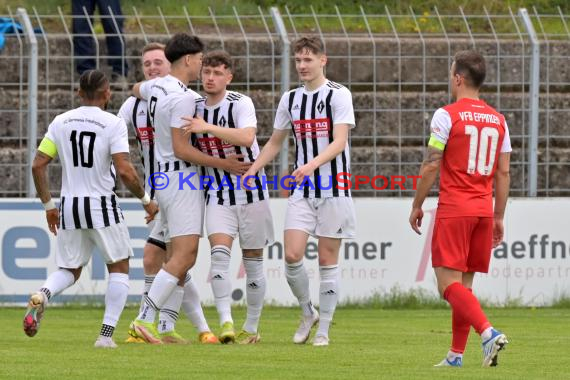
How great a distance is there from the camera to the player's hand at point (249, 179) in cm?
1013

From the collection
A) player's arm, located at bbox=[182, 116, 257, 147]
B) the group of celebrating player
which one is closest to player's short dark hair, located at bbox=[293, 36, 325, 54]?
the group of celebrating player

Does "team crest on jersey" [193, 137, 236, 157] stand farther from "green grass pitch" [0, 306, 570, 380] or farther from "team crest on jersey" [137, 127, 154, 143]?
"green grass pitch" [0, 306, 570, 380]

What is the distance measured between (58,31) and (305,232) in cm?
866

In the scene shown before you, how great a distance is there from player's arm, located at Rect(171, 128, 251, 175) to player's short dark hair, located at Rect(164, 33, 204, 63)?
56cm

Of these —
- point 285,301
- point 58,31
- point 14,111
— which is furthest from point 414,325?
point 58,31

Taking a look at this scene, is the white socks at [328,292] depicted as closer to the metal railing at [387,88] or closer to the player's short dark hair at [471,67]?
the player's short dark hair at [471,67]

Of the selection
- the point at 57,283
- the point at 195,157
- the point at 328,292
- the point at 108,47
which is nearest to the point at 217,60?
the point at 195,157

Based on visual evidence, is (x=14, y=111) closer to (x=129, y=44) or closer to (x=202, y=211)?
(x=129, y=44)

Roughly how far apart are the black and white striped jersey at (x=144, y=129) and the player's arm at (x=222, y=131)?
2.36 ft

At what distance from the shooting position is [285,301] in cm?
1475

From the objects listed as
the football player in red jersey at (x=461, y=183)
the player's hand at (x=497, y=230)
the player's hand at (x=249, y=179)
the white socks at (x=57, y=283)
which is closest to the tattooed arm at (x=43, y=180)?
the white socks at (x=57, y=283)

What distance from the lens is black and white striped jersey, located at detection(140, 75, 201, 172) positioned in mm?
10234

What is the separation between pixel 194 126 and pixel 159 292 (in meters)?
1.17

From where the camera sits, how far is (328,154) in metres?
9.90
